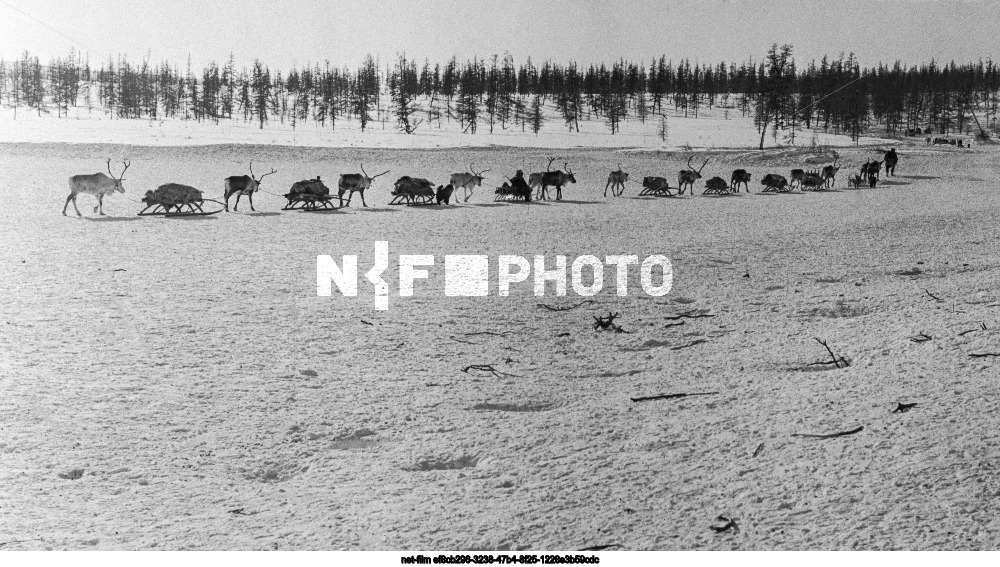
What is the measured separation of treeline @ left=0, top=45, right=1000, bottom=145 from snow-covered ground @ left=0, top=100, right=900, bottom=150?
1.62 metres

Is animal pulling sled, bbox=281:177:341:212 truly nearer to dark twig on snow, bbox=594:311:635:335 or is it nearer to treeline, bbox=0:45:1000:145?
dark twig on snow, bbox=594:311:635:335

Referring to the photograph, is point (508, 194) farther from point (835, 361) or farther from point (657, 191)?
point (835, 361)

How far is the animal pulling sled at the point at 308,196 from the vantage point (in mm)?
17727

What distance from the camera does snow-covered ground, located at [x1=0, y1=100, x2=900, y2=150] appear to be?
1553 inches

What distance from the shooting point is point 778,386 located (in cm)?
606

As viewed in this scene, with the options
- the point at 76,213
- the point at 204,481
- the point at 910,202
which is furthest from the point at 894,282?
the point at 76,213

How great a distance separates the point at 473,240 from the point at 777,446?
8946mm

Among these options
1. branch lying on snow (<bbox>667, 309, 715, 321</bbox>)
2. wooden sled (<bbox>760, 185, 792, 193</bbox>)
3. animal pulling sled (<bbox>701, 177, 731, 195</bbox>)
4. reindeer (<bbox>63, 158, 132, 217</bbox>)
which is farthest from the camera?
wooden sled (<bbox>760, 185, 792, 193</bbox>)

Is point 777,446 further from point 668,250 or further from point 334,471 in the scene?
point 668,250

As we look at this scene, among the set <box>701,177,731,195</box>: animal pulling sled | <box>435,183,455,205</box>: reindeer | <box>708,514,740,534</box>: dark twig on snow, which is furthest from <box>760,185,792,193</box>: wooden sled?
<box>708,514,740,534</box>: dark twig on snow

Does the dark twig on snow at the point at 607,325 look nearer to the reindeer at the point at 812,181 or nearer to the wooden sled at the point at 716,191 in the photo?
the wooden sled at the point at 716,191

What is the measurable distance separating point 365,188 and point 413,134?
37.3m

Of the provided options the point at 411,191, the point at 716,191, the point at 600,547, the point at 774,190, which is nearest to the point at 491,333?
the point at 600,547

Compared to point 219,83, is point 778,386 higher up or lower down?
lower down
